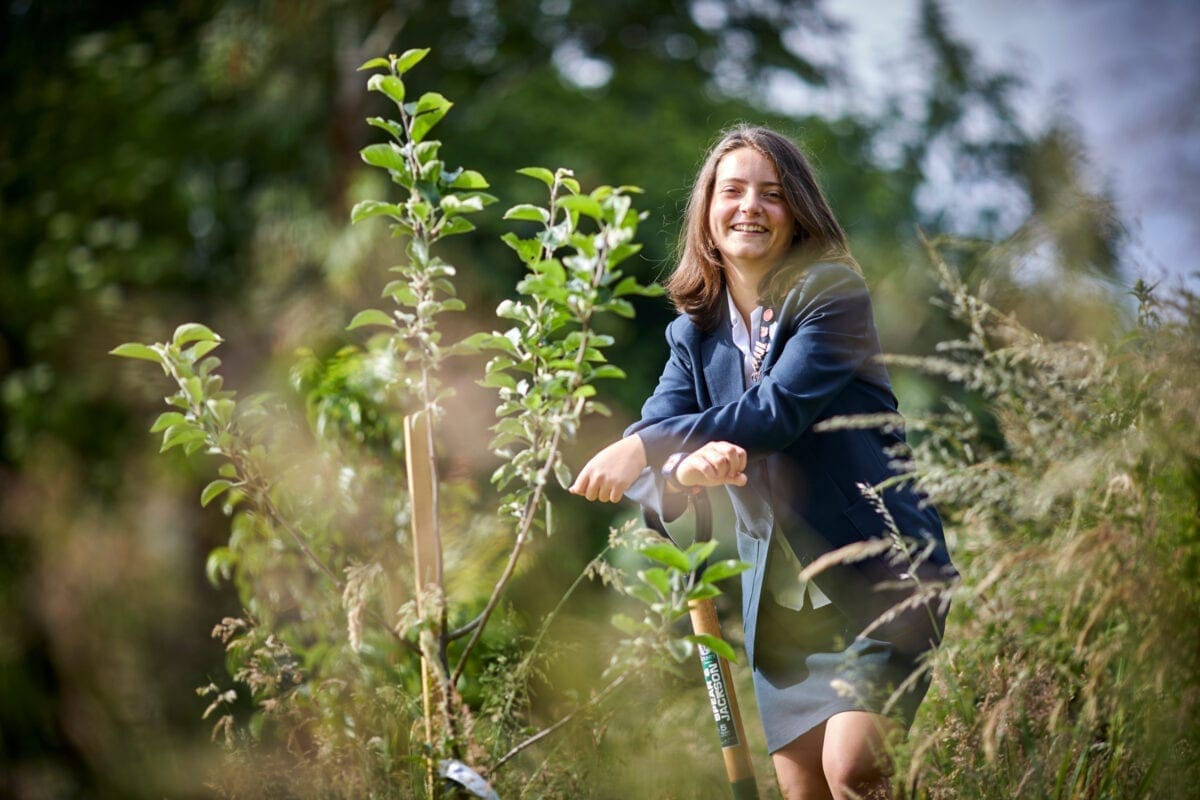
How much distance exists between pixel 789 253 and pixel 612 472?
0.57 metres

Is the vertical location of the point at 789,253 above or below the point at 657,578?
above

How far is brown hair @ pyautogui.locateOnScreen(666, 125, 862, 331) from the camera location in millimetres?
1960

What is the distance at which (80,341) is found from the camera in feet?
20.1

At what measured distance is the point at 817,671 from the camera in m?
1.82

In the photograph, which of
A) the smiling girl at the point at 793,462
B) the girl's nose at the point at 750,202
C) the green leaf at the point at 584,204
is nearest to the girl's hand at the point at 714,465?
the smiling girl at the point at 793,462

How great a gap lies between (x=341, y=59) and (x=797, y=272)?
5634mm

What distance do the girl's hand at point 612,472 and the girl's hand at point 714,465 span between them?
7cm

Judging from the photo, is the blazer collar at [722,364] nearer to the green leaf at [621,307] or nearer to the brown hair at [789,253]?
the brown hair at [789,253]

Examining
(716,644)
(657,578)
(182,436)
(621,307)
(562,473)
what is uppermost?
(621,307)

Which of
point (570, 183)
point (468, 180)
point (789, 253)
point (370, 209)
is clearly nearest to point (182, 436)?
point (370, 209)

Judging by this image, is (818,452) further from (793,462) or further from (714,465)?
(714,465)

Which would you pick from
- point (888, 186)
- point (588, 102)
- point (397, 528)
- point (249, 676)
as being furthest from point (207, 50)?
point (249, 676)

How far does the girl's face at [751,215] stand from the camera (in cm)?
195

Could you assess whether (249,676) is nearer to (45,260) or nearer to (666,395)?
(666,395)
